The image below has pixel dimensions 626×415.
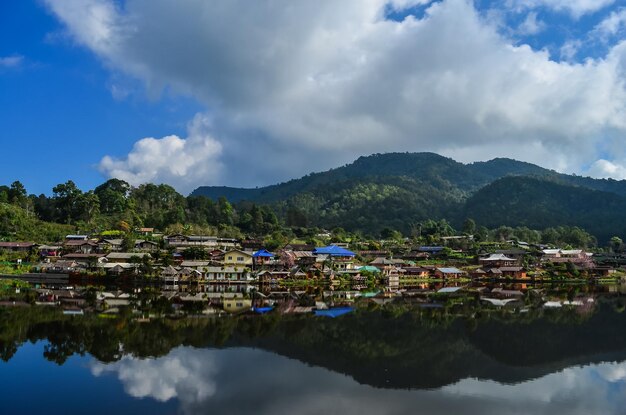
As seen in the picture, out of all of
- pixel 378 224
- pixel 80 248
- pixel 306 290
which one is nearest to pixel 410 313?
pixel 306 290

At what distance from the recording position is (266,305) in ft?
94.7

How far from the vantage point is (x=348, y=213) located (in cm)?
12112

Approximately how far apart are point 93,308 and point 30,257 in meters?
27.7

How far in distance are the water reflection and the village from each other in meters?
10.5

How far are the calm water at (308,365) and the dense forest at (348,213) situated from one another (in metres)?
39.6

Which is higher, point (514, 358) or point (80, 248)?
point (80, 248)

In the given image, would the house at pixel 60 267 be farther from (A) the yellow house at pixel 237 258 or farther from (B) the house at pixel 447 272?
(B) the house at pixel 447 272

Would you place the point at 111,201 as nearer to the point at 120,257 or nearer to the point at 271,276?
the point at 120,257

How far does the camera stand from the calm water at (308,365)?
1210 cm

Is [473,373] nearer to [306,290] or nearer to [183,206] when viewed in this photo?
[306,290]

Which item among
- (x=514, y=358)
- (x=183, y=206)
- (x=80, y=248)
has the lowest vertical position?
(x=514, y=358)

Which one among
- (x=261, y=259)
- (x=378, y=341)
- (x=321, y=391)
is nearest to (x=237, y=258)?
(x=261, y=259)

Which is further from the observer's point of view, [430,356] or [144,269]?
[144,269]

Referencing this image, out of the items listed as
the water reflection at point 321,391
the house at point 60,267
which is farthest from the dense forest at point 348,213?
the water reflection at point 321,391
